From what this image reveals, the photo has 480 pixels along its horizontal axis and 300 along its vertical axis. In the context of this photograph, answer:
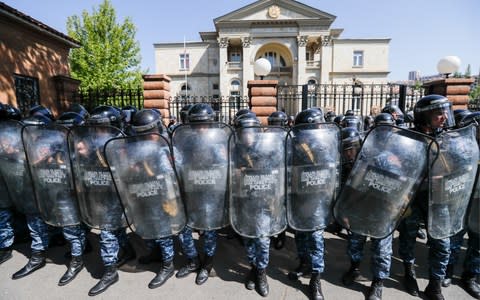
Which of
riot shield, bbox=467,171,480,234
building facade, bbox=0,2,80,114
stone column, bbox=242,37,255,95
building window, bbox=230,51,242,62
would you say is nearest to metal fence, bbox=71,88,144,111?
building facade, bbox=0,2,80,114

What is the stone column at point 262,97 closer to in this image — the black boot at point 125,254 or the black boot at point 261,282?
the black boot at point 125,254

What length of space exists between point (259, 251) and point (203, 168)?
1.03 metres

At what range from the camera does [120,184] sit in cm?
252

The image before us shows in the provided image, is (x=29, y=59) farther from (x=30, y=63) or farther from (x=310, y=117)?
(x=310, y=117)

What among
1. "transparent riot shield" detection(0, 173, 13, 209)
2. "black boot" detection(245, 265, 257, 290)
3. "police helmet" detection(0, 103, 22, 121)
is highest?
"police helmet" detection(0, 103, 22, 121)

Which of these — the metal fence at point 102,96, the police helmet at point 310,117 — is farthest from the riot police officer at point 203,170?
the metal fence at point 102,96

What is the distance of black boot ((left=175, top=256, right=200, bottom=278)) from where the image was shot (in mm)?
2915

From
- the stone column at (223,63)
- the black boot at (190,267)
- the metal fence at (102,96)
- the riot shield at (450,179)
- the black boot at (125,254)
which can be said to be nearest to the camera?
the riot shield at (450,179)

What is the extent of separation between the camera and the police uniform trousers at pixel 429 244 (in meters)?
2.39

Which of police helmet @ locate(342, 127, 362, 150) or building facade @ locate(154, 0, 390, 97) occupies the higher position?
building facade @ locate(154, 0, 390, 97)

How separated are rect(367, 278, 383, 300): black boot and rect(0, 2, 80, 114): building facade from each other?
956 centimetres

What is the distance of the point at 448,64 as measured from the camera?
6.44 meters

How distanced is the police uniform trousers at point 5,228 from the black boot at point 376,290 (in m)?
4.30

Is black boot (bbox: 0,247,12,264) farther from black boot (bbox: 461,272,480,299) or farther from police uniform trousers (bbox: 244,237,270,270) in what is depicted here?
black boot (bbox: 461,272,480,299)
